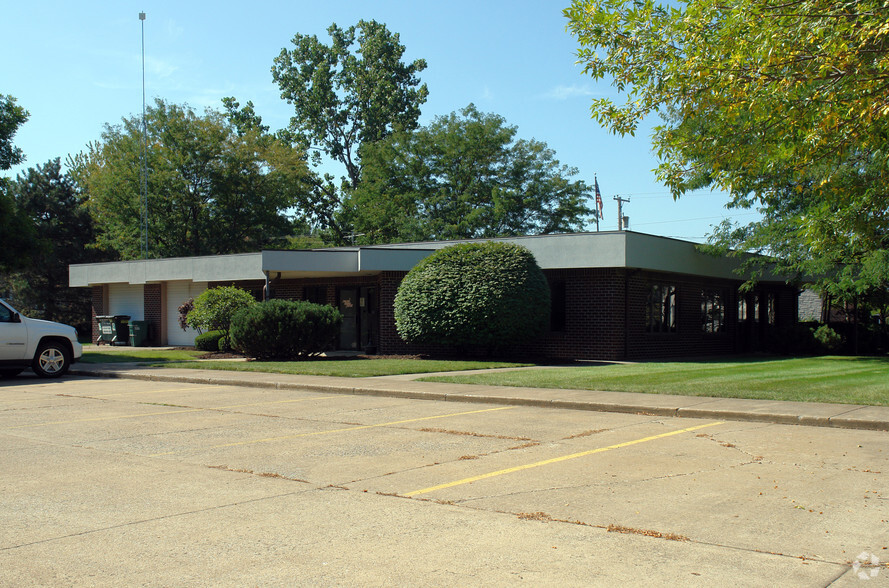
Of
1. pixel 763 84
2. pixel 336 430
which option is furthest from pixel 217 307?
pixel 763 84

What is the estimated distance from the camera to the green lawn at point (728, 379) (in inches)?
536

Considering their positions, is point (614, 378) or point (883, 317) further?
point (883, 317)

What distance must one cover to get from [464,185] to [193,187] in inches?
650

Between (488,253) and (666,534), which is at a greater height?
(488,253)

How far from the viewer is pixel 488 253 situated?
2284 cm

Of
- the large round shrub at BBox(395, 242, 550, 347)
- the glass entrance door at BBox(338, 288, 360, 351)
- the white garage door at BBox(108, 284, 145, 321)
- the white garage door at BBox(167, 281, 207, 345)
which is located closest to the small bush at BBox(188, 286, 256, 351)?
the glass entrance door at BBox(338, 288, 360, 351)

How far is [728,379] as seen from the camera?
55.5 feet

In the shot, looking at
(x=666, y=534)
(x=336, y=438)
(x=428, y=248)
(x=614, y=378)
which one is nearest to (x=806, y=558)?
(x=666, y=534)

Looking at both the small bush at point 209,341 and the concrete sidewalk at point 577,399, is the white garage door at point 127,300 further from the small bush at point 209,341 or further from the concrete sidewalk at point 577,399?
the concrete sidewalk at point 577,399

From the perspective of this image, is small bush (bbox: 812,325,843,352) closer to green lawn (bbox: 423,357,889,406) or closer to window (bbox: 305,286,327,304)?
green lawn (bbox: 423,357,889,406)

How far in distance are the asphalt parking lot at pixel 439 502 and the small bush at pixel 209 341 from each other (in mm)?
Result: 16631

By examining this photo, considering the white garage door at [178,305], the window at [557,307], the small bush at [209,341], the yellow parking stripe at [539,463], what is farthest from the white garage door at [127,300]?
the yellow parking stripe at [539,463]

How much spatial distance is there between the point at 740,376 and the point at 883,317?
16.8 meters

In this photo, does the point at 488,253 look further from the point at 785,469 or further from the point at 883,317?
the point at 883,317
